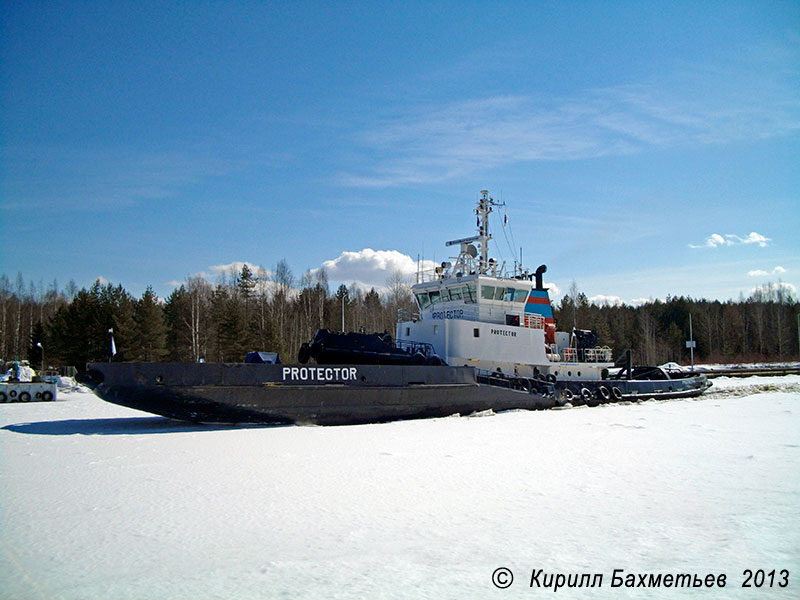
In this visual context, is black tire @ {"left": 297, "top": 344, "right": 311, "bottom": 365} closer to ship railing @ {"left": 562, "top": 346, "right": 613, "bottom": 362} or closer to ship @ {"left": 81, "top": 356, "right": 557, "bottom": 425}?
ship @ {"left": 81, "top": 356, "right": 557, "bottom": 425}

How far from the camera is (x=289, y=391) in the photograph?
10883 mm

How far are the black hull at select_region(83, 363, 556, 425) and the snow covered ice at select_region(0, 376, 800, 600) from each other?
0.90 metres

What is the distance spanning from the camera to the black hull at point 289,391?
10078mm

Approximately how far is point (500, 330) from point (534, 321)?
155cm

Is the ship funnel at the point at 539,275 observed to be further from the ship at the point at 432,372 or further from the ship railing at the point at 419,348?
the ship railing at the point at 419,348

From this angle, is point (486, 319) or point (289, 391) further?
point (486, 319)

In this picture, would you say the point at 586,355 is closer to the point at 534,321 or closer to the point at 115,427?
the point at 534,321

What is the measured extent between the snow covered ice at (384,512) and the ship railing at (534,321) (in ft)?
18.2

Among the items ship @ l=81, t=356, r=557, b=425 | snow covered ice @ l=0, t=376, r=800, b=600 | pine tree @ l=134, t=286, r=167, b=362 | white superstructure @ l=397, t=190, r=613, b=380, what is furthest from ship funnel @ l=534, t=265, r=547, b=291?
pine tree @ l=134, t=286, r=167, b=362

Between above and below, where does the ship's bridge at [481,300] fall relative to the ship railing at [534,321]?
above

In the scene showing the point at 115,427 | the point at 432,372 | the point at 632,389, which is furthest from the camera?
the point at 632,389

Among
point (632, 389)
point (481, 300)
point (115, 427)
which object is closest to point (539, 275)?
point (481, 300)

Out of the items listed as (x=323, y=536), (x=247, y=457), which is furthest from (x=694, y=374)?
(x=323, y=536)

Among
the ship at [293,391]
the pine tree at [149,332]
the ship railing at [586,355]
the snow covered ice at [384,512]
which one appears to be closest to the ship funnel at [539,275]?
the ship railing at [586,355]
